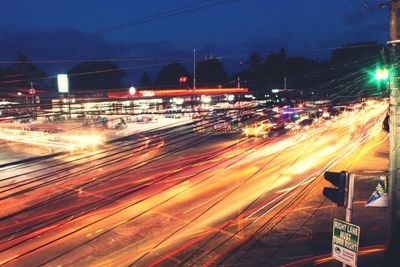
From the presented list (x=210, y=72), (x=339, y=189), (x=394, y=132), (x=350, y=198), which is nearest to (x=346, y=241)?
(x=350, y=198)

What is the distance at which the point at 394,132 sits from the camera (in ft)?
24.6

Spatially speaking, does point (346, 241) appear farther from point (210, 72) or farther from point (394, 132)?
point (210, 72)

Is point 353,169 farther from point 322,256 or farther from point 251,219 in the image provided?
point 322,256

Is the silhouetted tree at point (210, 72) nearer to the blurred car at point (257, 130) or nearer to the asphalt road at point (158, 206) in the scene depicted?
the blurred car at point (257, 130)

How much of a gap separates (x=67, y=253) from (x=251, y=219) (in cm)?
696

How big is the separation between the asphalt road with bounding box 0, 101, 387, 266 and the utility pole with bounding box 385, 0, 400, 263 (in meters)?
5.21

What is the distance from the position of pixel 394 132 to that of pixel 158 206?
11040 millimetres

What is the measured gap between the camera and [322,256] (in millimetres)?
11062

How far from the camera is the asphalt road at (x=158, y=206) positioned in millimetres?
11625

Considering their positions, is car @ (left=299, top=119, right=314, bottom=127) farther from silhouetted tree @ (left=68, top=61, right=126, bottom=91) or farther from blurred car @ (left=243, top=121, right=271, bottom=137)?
silhouetted tree @ (left=68, top=61, right=126, bottom=91)

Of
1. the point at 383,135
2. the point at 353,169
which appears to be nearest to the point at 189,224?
the point at 353,169

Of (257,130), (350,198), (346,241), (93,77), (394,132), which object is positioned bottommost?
(257,130)

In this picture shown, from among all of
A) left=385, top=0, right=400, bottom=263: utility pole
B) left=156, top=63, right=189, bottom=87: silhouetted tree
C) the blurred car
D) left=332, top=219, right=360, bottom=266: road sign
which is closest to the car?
the blurred car

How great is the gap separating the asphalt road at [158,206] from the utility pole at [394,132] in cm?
521
